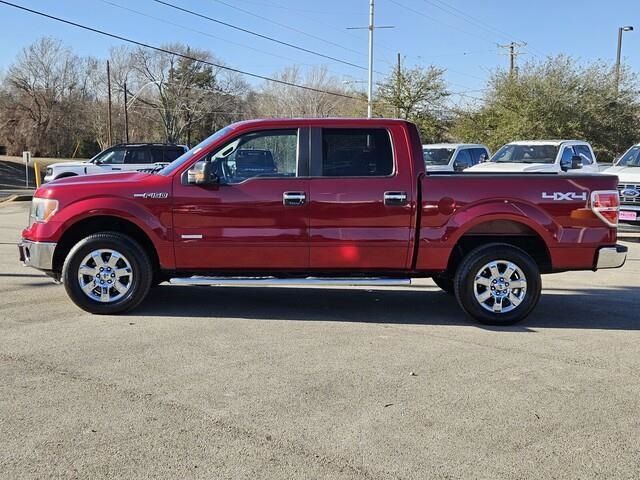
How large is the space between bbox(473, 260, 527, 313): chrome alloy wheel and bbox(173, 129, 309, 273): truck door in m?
1.76

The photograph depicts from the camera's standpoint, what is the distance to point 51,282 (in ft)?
26.1

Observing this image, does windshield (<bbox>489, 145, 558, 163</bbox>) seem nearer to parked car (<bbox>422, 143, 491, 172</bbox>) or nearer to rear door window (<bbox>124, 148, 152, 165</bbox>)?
parked car (<bbox>422, 143, 491, 172</bbox>)

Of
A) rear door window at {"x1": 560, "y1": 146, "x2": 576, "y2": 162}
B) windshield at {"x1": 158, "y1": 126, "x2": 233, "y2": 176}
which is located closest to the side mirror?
windshield at {"x1": 158, "y1": 126, "x2": 233, "y2": 176}

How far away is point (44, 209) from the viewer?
625 centimetres

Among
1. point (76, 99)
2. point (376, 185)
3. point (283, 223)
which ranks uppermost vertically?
point (76, 99)

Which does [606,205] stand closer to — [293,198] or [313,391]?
[293,198]

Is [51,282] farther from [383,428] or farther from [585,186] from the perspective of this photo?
[585,186]

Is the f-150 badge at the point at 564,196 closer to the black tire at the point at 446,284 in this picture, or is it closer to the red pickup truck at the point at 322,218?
the red pickup truck at the point at 322,218

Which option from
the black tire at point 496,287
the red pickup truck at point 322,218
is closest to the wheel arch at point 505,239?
the red pickup truck at point 322,218

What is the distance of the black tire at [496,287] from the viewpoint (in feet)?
20.3

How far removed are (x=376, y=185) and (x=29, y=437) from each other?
3775mm

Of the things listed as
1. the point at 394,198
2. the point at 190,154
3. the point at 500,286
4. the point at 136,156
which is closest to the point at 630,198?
the point at 500,286

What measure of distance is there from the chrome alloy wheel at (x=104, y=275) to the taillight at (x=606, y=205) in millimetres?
4625

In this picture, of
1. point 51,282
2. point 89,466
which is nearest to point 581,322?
point 89,466
